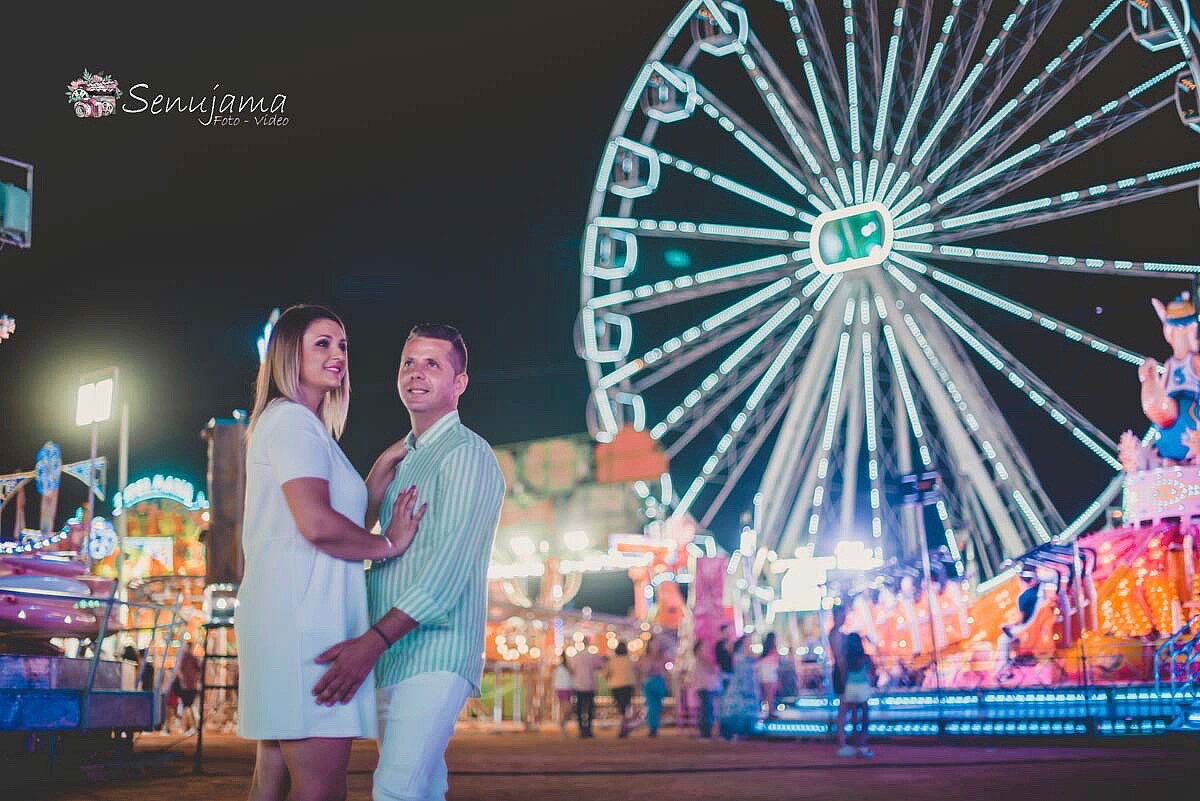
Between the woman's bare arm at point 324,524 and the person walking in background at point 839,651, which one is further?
the person walking in background at point 839,651

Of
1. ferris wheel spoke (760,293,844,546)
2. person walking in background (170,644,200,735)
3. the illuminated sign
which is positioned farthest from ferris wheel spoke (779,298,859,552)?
the illuminated sign

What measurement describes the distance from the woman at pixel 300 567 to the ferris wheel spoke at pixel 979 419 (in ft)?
52.3

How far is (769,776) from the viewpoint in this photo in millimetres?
9234

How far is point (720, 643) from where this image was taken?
19.1 m

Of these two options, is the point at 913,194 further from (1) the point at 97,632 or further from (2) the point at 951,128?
(1) the point at 97,632

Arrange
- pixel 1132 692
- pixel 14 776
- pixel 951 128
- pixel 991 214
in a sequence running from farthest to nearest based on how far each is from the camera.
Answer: pixel 951 128, pixel 991 214, pixel 1132 692, pixel 14 776

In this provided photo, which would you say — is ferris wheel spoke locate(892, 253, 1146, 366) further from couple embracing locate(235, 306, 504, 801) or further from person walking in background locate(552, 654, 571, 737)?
couple embracing locate(235, 306, 504, 801)

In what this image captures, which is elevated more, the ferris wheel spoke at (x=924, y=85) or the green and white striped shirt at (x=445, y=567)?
the ferris wheel spoke at (x=924, y=85)

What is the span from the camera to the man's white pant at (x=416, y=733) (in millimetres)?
2982

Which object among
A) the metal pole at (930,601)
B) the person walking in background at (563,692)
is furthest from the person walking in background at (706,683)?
the metal pole at (930,601)

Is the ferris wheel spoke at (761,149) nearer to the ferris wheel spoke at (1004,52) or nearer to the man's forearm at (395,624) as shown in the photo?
the ferris wheel spoke at (1004,52)

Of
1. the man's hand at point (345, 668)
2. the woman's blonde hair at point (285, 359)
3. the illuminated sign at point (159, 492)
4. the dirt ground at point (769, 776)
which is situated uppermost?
the illuminated sign at point (159, 492)

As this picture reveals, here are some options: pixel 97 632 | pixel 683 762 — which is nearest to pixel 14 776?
pixel 97 632

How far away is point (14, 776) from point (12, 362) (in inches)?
612
